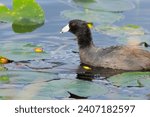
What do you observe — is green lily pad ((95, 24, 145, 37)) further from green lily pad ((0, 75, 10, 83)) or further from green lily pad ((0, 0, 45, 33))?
green lily pad ((0, 75, 10, 83))

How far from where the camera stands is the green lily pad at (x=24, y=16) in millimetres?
12516

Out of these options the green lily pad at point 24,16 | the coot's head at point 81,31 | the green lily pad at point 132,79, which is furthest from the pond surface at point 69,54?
the coot's head at point 81,31

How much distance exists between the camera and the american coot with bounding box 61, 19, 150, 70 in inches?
430

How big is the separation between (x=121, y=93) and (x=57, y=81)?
2.89 feet

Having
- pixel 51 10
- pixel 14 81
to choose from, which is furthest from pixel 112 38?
pixel 14 81

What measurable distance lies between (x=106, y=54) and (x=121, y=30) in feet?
3.88

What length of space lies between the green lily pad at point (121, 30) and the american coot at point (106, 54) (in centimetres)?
63

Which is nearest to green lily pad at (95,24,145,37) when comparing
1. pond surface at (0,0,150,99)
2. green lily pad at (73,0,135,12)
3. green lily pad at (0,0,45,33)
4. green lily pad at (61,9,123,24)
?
pond surface at (0,0,150,99)

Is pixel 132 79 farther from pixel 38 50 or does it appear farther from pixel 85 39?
pixel 85 39

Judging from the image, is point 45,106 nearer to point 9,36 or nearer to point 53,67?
point 53,67

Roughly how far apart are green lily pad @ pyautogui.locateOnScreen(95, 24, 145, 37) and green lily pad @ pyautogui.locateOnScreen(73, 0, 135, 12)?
76 centimetres

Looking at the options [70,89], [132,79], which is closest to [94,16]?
[132,79]

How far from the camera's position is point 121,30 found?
1222 cm

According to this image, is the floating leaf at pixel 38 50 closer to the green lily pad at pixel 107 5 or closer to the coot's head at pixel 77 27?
the coot's head at pixel 77 27
